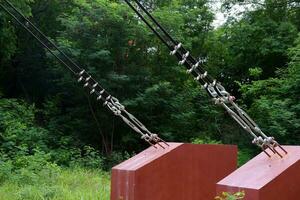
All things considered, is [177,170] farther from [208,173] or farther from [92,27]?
[92,27]

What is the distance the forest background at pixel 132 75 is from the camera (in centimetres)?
1138

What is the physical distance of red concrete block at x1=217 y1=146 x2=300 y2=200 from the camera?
9.86ft

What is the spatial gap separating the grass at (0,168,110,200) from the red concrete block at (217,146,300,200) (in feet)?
10.6

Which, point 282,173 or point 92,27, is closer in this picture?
point 282,173

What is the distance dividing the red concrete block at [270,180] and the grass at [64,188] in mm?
3226

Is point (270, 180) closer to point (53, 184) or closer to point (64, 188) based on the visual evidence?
point (64, 188)

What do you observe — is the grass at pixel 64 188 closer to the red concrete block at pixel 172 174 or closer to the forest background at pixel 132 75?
the red concrete block at pixel 172 174

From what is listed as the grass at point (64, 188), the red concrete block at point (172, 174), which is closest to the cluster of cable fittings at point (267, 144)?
Result: the red concrete block at point (172, 174)

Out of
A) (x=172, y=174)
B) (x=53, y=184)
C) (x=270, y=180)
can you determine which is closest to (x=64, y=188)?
(x=53, y=184)

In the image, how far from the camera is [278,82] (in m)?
11.2

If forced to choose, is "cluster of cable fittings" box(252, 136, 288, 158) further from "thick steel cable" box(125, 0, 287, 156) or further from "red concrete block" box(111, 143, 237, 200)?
"red concrete block" box(111, 143, 237, 200)

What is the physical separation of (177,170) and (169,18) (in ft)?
26.0

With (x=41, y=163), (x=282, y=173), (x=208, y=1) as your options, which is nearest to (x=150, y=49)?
(x=208, y=1)

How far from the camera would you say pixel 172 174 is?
447 centimetres
